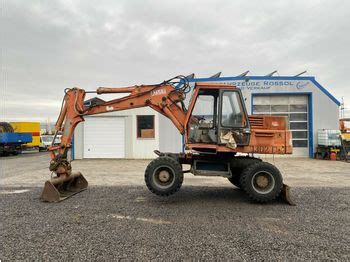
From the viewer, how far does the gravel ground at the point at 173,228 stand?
412 centimetres

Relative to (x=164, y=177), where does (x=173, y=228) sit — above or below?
below

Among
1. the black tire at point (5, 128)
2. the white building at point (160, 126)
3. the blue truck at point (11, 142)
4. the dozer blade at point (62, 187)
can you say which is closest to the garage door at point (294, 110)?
the white building at point (160, 126)

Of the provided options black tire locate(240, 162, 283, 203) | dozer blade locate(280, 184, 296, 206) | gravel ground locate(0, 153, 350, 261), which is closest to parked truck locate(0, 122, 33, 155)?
gravel ground locate(0, 153, 350, 261)

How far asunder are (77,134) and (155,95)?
12.7 metres

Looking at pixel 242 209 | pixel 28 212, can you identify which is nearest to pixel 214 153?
pixel 242 209

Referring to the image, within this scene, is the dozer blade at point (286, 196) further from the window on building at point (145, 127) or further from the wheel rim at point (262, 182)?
the window on building at point (145, 127)

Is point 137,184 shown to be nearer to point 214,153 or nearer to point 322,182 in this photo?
point 214,153

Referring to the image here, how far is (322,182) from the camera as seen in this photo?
10.0m

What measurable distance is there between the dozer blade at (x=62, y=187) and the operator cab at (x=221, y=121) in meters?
3.83

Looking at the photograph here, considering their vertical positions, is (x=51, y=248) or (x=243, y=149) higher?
(x=243, y=149)

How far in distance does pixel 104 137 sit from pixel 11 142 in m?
10.7

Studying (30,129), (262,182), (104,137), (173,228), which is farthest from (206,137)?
(30,129)

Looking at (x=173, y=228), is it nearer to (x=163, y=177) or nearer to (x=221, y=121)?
(x=163, y=177)

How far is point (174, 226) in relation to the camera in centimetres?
526
